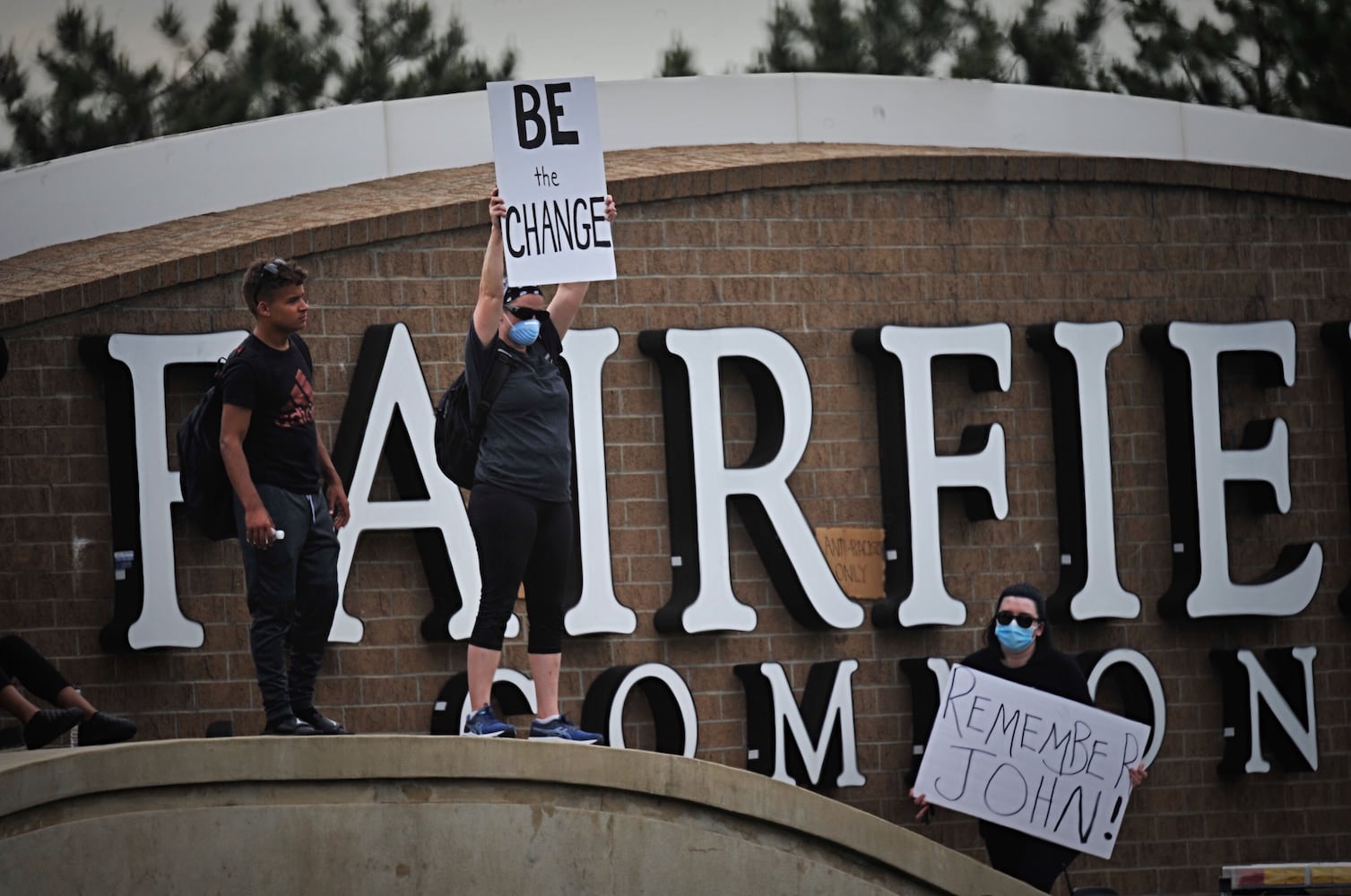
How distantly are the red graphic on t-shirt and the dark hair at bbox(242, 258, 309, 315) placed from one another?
0.34 m

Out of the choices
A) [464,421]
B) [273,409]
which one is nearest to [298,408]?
[273,409]

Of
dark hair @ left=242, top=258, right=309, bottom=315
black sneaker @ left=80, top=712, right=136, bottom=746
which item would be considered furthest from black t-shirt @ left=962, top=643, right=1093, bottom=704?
black sneaker @ left=80, top=712, right=136, bottom=746

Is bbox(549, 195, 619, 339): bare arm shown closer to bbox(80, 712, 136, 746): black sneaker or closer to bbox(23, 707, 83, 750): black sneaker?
bbox(80, 712, 136, 746): black sneaker

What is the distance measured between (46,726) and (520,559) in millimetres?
1975

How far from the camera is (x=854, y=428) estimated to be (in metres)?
10.5

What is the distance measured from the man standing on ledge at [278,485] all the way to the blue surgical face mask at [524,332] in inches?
32.1

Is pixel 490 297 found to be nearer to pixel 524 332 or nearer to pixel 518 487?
pixel 524 332

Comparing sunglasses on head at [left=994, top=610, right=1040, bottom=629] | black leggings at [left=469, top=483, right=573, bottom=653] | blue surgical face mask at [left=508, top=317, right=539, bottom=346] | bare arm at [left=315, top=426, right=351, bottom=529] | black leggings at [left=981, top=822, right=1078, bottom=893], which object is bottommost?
black leggings at [left=981, top=822, right=1078, bottom=893]

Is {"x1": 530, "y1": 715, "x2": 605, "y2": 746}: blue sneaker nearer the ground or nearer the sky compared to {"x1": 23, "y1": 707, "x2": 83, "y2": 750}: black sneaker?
nearer the ground

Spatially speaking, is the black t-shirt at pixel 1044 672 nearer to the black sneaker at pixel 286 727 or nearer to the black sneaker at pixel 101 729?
the black sneaker at pixel 286 727

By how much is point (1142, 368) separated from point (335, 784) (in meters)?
5.73

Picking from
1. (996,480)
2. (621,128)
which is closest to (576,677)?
A: (996,480)

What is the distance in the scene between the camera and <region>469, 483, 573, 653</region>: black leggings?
738cm

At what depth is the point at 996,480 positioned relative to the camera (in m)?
10.5
